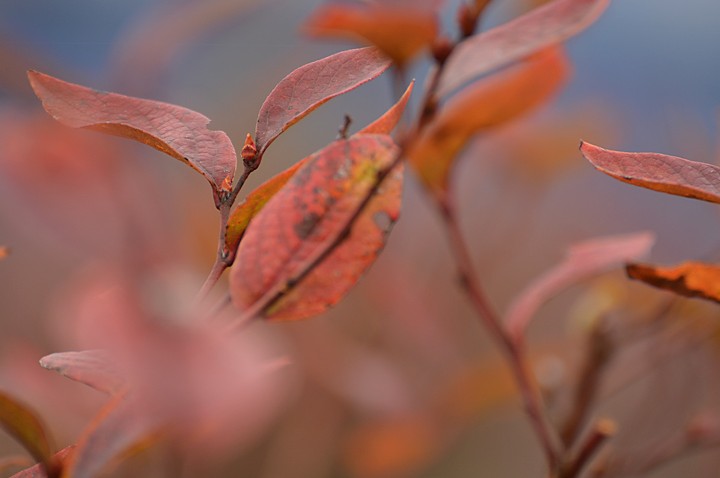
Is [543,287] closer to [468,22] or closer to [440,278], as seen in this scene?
[468,22]

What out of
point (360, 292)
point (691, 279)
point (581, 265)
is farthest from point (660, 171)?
point (360, 292)

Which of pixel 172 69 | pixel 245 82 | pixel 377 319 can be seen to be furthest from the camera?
pixel 245 82

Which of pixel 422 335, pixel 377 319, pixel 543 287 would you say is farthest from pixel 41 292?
pixel 543 287

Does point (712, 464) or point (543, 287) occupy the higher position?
point (543, 287)

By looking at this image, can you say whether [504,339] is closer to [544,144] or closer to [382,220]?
[382,220]

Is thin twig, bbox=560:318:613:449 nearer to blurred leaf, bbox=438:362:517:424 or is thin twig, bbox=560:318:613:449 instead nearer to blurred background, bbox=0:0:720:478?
blurred background, bbox=0:0:720:478

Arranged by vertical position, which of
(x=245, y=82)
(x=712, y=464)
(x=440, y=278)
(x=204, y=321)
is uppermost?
(x=204, y=321)

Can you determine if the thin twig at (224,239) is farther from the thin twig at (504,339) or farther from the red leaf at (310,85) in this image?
the thin twig at (504,339)
